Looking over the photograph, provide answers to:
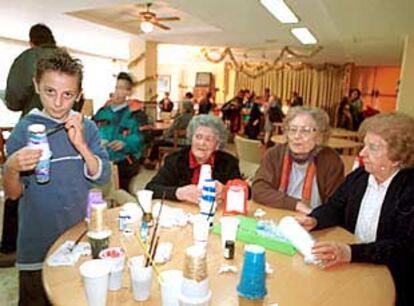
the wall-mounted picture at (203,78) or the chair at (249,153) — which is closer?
the chair at (249,153)

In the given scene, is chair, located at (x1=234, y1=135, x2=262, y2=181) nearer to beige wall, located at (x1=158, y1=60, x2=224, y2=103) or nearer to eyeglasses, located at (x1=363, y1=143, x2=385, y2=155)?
eyeglasses, located at (x1=363, y1=143, x2=385, y2=155)

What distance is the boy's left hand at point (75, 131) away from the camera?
1443 millimetres

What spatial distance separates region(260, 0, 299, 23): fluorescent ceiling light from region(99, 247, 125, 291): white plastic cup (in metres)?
3.96

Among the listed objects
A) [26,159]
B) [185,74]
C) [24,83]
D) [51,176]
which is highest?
[185,74]

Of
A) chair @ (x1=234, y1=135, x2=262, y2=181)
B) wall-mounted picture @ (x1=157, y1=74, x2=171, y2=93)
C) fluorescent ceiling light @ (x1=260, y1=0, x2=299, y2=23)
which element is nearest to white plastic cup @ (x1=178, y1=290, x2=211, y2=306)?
chair @ (x1=234, y1=135, x2=262, y2=181)

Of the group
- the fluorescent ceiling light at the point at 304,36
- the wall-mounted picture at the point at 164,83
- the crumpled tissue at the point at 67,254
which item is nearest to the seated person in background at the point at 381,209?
the crumpled tissue at the point at 67,254

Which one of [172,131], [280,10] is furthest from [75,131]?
[172,131]

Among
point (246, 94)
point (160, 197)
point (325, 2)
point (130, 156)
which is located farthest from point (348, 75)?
point (160, 197)

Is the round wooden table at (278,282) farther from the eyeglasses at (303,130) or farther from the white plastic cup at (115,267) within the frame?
the eyeglasses at (303,130)

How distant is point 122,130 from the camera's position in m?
3.15

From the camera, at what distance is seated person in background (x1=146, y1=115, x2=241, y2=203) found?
6.83ft

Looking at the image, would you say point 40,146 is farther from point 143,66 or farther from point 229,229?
point 143,66

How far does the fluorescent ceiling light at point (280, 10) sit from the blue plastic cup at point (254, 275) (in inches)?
155

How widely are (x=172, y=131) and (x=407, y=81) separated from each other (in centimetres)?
436
